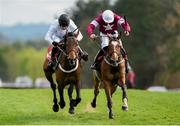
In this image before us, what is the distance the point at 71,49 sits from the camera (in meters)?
20.8

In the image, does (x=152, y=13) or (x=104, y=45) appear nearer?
(x=104, y=45)

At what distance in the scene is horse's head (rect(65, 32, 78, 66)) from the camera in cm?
2084

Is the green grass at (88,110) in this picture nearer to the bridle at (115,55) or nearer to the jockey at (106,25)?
the bridle at (115,55)

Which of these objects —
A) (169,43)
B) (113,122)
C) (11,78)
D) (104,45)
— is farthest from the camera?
(11,78)

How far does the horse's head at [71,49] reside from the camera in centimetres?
2084

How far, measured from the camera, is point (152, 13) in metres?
94.9

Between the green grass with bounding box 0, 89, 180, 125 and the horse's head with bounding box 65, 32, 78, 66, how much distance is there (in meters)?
1.61

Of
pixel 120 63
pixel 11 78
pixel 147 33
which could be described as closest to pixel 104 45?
pixel 120 63

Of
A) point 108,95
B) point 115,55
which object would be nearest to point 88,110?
point 108,95

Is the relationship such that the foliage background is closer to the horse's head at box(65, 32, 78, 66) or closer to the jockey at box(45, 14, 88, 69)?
the jockey at box(45, 14, 88, 69)

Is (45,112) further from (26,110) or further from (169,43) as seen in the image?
(169,43)

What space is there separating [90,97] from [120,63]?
6.99 metres

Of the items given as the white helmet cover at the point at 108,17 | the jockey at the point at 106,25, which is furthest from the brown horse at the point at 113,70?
the white helmet cover at the point at 108,17

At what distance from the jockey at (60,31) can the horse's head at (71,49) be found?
0.49 metres
